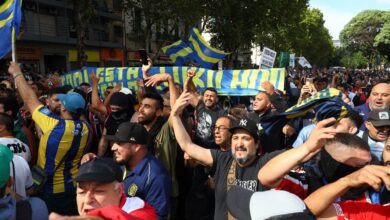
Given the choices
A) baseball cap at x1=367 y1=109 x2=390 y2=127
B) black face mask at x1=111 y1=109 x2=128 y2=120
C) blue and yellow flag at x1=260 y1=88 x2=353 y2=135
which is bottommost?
black face mask at x1=111 y1=109 x2=128 y2=120

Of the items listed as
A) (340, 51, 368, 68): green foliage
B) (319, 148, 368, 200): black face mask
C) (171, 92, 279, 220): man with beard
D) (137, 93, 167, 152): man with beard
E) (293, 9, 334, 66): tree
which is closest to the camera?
(319, 148, 368, 200): black face mask

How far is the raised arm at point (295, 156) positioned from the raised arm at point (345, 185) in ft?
0.78

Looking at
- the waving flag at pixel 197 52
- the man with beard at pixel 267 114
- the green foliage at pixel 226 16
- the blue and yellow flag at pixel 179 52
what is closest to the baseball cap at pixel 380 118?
the man with beard at pixel 267 114

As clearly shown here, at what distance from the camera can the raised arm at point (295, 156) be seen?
199 cm

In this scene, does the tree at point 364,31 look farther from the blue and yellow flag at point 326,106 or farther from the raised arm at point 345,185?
the raised arm at point 345,185

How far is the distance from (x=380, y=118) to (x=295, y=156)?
6.30 ft

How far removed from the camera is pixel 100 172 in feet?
6.02

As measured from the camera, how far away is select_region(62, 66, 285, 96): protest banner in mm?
7645

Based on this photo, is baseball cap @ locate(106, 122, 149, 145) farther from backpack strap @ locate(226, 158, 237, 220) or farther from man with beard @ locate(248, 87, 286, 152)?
man with beard @ locate(248, 87, 286, 152)

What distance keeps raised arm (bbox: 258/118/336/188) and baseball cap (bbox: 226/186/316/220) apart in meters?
0.60

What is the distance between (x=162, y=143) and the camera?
3.56 meters

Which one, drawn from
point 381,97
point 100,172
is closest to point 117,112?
point 100,172

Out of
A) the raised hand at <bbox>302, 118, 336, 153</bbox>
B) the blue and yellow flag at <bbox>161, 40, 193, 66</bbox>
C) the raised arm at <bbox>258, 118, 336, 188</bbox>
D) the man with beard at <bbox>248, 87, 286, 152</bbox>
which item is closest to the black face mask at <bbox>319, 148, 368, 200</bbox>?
the raised arm at <bbox>258, 118, 336, 188</bbox>

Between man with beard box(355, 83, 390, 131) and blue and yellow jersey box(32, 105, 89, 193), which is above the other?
man with beard box(355, 83, 390, 131)
